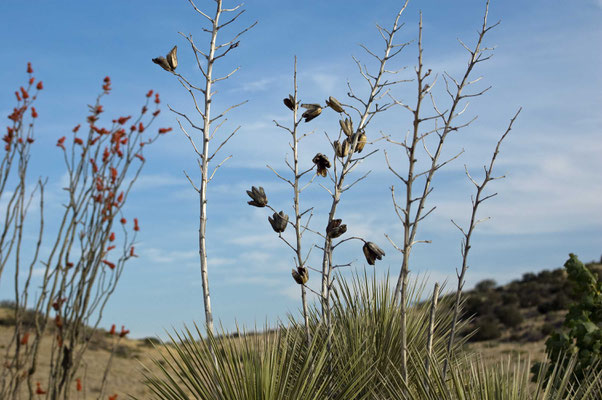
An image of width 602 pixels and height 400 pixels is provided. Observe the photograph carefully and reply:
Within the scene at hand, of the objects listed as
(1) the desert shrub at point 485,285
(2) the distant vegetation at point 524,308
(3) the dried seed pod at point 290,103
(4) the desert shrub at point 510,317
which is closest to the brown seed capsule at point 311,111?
(3) the dried seed pod at point 290,103

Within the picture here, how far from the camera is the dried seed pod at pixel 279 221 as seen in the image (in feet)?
8.79

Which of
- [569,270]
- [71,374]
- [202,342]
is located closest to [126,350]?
[71,374]

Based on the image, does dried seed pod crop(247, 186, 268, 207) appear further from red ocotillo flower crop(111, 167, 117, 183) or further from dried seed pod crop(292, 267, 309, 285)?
red ocotillo flower crop(111, 167, 117, 183)

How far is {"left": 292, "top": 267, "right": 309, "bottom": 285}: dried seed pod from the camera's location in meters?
2.63

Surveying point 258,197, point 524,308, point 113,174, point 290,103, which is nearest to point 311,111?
point 290,103

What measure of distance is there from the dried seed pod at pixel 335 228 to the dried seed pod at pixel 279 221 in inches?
7.5

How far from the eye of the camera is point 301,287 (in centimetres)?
268

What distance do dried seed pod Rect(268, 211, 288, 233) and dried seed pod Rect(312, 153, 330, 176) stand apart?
0.90 feet

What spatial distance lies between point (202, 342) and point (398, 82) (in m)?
1.58

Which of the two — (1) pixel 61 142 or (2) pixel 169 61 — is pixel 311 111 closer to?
(2) pixel 169 61

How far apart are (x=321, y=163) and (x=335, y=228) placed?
0.33 m

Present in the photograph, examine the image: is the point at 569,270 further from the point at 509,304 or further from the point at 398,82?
the point at 509,304

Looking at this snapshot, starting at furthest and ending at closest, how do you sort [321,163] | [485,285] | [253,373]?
[485,285], [321,163], [253,373]

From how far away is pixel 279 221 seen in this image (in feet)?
8.79
